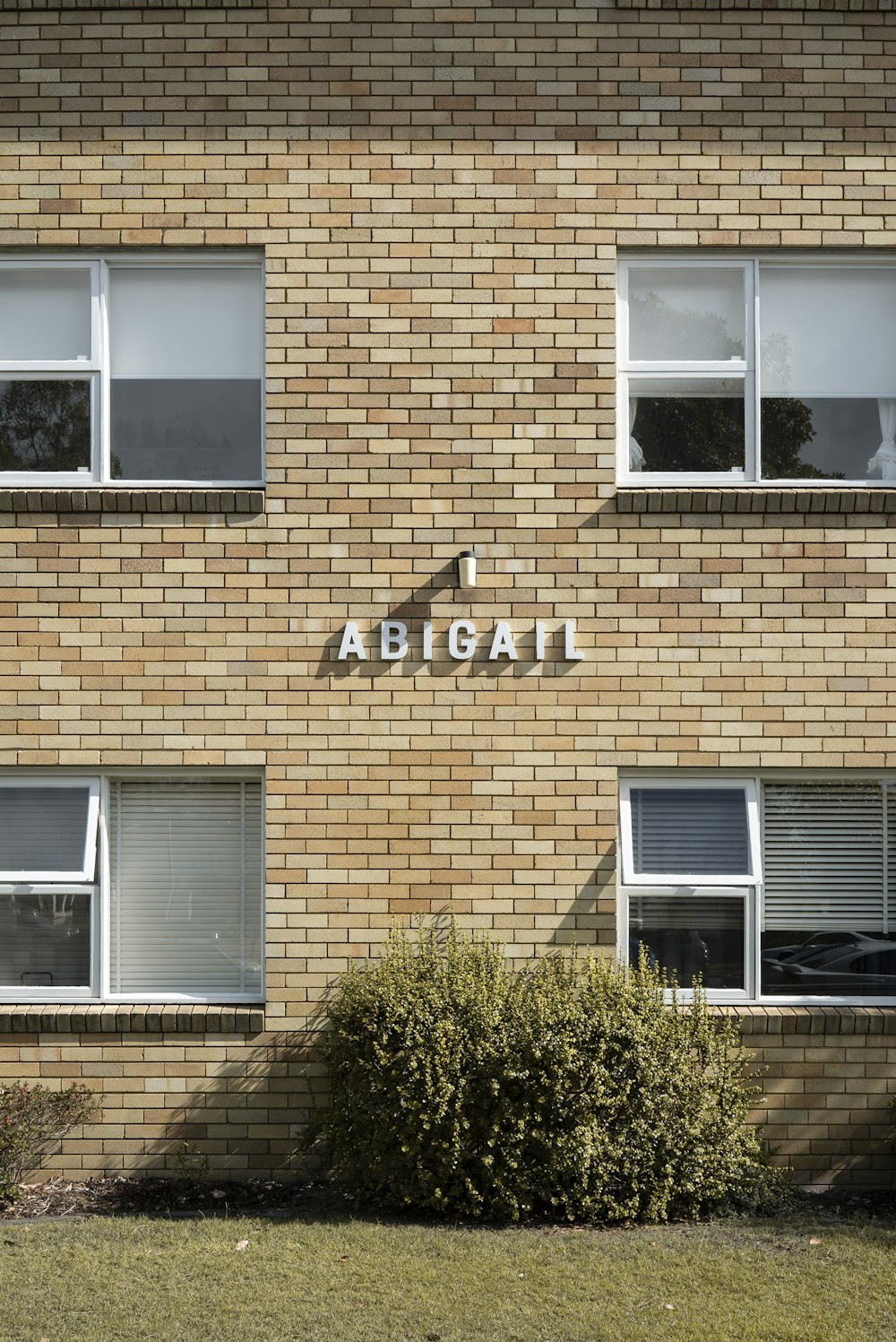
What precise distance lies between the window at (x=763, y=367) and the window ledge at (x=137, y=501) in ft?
7.97

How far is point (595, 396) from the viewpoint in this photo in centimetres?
771

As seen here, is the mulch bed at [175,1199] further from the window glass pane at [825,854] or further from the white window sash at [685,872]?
the window glass pane at [825,854]

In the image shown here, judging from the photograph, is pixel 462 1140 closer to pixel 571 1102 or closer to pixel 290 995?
pixel 571 1102

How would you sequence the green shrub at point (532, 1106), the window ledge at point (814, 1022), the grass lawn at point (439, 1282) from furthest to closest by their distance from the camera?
the window ledge at point (814, 1022) → the green shrub at point (532, 1106) → the grass lawn at point (439, 1282)

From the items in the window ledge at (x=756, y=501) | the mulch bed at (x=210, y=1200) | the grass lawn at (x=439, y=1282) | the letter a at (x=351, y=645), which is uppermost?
the window ledge at (x=756, y=501)

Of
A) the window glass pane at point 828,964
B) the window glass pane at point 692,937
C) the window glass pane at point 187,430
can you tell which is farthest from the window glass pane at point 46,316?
the window glass pane at point 828,964

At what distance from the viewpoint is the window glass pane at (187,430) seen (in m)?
7.91

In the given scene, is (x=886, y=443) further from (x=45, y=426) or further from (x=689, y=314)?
(x=45, y=426)

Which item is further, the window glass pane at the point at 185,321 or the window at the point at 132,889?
the window glass pane at the point at 185,321

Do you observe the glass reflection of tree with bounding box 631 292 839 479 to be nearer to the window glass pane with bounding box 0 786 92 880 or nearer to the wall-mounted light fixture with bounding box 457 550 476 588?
the wall-mounted light fixture with bounding box 457 550 476 588

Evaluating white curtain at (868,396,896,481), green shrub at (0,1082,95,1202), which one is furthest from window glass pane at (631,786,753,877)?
green shrub at (0,1082,95,1202)

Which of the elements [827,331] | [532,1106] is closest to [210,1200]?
[532,1106]

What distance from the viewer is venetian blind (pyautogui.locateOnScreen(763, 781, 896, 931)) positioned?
7766mm

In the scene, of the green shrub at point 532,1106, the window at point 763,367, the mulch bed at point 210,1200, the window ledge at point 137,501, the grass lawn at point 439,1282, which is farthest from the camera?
the window at point 763,367
